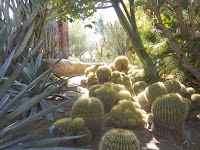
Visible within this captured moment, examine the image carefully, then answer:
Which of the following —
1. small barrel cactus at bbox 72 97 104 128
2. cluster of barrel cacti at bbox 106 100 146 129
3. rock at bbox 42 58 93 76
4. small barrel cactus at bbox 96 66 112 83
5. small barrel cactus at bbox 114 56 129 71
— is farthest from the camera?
rock at bbox 42 58 93 76

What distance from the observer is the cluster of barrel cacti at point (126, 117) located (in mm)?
3092

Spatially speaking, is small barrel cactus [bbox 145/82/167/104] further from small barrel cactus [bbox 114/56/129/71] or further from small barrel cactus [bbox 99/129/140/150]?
small barrel cactus [bbox 114/56/129/71]

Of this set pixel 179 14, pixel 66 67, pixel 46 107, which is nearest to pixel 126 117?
pixel 46 107

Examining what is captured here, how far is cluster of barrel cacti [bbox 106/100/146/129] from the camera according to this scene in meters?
3.09

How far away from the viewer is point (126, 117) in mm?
3164

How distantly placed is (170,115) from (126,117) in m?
0.73

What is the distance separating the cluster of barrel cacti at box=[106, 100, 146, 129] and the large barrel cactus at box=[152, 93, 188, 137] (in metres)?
0.31

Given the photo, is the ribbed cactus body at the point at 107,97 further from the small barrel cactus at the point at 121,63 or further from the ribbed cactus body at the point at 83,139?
the small barrel cactus at the point at 121,63

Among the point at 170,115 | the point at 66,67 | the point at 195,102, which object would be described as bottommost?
the point at 195,102

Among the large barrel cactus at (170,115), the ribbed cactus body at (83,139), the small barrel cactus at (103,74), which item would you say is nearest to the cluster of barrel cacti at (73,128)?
the ribbed cactus body at (83,139)

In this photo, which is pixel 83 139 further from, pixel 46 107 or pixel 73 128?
pixel 46 107

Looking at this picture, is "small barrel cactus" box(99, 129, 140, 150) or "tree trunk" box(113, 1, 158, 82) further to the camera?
"tree trunk" box(113, 1, 158, 82)

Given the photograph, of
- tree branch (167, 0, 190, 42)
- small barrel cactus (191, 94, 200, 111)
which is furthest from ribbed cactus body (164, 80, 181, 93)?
tree branch (167, 0, 190, 42)

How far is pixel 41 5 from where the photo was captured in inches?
212
